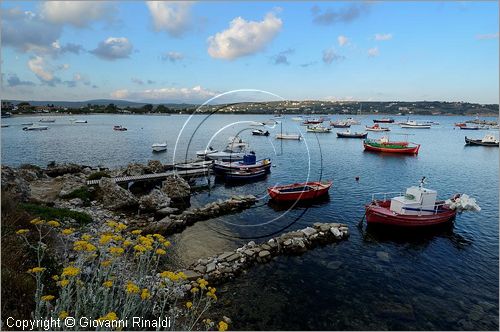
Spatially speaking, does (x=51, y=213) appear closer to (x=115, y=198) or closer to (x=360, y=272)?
(x=115, y=198)

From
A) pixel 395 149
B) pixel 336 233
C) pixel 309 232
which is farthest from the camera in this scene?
pixel 395 149

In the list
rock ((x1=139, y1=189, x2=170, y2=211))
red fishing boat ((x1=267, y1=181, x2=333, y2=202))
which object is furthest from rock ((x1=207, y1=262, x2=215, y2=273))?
red fishing boat ((x1=267, y1=181, x2=333, y2=202))

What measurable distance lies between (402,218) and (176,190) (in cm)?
2088

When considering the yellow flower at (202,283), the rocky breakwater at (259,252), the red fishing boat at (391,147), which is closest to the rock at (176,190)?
the rocky breakwater at (259,252)

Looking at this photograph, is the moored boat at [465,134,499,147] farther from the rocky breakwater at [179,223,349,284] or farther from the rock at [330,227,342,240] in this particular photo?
the rock at [330,227,342,240]

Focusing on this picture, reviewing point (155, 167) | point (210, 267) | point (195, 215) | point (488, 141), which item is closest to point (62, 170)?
point (155, 167)

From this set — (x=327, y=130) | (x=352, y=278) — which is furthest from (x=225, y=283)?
(x=327, y=130)

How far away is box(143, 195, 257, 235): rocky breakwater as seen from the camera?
21281 millimetres

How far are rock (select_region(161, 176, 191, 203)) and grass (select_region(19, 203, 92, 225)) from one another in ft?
33.0

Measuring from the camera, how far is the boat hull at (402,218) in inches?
914

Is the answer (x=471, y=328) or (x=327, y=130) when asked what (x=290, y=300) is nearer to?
(x=471, y=328)

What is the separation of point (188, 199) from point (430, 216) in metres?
22.2

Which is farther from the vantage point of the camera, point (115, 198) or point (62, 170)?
point (62, 170)

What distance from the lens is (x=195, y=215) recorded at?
24.5 metres
